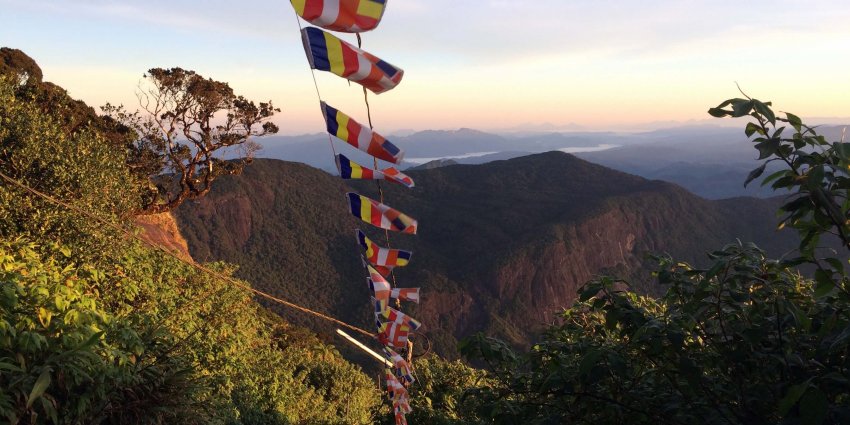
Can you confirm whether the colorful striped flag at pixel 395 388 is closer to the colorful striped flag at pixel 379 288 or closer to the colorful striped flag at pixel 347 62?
the colorful striped flag at pixel 379 288

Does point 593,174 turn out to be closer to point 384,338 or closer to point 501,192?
point 501,192

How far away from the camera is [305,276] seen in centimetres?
11219

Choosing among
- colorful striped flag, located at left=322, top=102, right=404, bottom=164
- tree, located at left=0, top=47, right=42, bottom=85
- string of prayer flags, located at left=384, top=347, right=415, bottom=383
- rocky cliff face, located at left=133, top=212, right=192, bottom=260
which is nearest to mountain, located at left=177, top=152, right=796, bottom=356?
rocky cliff face, located at left=133, top=212, right=192, bottom=260

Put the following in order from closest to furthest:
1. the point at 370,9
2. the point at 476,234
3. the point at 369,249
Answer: the point at 370,9
the point at 369,249
the point at 476,234

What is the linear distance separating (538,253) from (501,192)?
1139 inches

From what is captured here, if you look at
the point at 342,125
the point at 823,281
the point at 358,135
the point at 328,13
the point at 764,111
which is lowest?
the point at 823,281

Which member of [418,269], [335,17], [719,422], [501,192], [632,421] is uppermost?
[335,17]

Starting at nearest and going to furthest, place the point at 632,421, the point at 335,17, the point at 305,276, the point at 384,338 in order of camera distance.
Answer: the point at 632,421 < the point at 335,17 < the point at 384,338 < the point at 305,276

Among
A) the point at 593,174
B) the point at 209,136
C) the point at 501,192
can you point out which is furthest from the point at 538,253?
the point at 209,136

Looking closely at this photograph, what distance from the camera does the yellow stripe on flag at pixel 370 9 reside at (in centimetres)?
575

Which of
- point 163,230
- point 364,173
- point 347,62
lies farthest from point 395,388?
point 163,230

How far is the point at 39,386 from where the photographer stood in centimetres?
538

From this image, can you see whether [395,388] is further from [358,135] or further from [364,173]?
[358,135]

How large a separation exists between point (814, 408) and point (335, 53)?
515 cm
